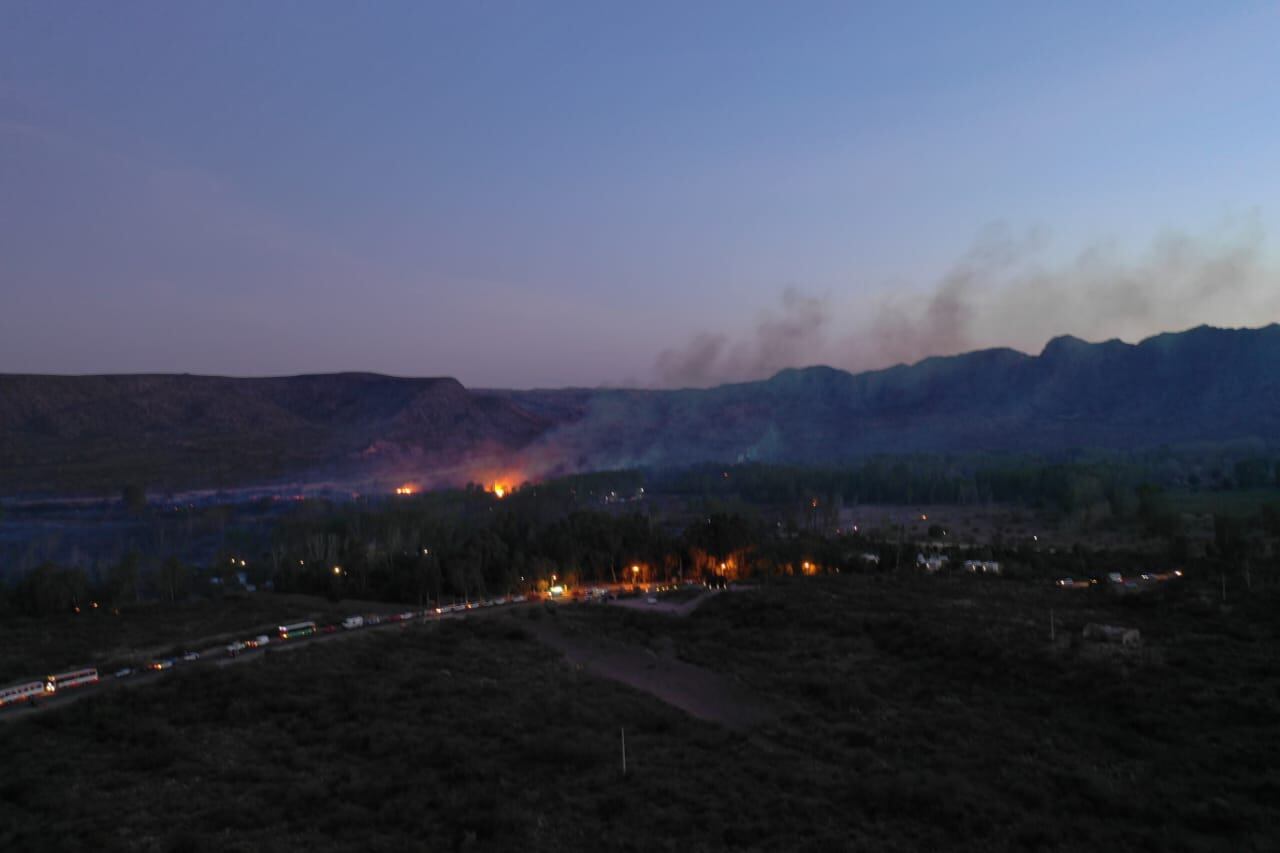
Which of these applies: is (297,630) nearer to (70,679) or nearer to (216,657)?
(216,657)

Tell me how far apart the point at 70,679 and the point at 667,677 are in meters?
19.2

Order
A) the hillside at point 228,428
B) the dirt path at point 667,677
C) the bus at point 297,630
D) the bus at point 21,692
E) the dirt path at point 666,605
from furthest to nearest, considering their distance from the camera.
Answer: the hillside at point 228,428 < the dirt path at point 666,605 < the bus at point 297,630 < the bus at point 21,692 < the dirt path at point 667,677

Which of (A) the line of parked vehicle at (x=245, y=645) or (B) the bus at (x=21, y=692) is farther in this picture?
(A) the line of parked vehicle at (x=245, y=645)

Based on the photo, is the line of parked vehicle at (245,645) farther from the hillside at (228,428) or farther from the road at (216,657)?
the hillside at (228,428)

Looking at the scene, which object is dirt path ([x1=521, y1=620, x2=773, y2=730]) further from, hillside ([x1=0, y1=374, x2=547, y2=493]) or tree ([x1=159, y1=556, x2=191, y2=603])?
hillside ([x1=0, y1=374, x2=547, y2=493])

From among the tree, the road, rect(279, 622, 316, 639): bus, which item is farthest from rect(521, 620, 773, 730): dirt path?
the tree

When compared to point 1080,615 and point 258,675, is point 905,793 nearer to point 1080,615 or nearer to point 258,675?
point 258,675

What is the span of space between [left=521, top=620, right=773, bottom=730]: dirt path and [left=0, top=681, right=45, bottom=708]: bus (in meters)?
16.4

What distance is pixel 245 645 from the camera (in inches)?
1191

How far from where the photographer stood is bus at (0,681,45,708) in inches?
876

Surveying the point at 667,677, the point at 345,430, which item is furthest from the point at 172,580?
the point at 345,430

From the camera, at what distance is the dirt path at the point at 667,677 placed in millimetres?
21328

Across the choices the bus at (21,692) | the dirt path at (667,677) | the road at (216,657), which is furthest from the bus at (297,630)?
the bus at (21,692)

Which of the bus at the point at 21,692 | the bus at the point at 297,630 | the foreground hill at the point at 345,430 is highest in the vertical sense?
the foreground hill at the point at 345,430
